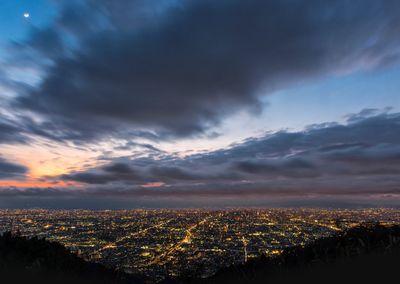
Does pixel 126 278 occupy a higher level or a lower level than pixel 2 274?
lower

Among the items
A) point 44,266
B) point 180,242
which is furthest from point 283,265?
point 180,242

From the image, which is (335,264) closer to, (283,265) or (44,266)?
(283,265)

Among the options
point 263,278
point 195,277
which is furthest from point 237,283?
point 195,277

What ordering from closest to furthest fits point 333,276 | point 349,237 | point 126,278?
point 333,276, point 349,237, point 126,278

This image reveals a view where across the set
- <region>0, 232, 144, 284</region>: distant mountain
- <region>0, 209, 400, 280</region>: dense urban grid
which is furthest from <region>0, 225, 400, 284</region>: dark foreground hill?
<region>0, 209, 400, 280</region>: dense urban grid

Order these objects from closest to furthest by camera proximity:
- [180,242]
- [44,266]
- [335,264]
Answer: [335,264] < [44,266] < [180,242]

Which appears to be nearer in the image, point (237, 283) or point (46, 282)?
point (46, 282)

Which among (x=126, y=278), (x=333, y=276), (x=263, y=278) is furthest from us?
(x=126, y=278)

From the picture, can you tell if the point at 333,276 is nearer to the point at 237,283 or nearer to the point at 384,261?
the point at 384,261
